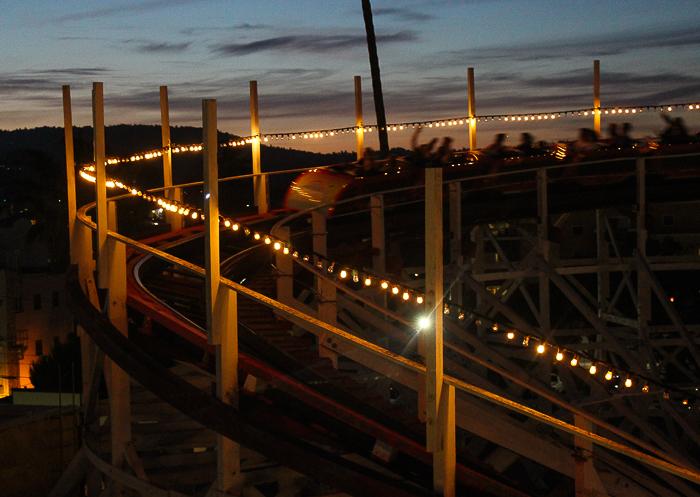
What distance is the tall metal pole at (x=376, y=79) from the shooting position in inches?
763

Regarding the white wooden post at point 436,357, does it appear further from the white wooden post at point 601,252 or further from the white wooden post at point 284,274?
the white wooden post at point 601,252

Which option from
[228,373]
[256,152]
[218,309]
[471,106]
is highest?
[471,106]

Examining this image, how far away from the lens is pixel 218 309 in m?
5.89

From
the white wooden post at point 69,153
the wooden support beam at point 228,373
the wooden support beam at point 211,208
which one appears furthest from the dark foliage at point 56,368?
the wooden support beam at point 211,208

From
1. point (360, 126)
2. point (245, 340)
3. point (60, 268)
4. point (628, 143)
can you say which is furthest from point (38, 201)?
point (245, 340)

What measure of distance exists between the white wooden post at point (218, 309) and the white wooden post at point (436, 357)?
1768 millimetres

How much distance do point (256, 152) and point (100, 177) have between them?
6789 millimetres

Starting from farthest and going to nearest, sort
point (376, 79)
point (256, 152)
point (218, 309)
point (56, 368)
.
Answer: point (56, 368) → point (376, 79) → point (256, 152) → point (218, 309)

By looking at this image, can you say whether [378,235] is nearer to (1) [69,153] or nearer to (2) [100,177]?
(1) [69,153]

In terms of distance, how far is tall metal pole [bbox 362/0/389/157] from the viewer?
19.4m

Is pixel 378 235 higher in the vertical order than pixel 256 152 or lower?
lower

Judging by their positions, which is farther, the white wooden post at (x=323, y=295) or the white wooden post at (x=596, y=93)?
the white wooden post at (x=596, y=93)

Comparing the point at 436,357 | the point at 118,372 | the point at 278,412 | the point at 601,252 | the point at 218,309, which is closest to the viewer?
the point at 436,357

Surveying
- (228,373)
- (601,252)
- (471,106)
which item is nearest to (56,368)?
(471,106)
